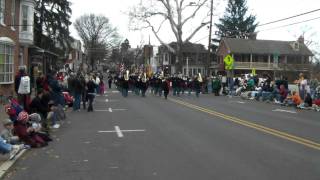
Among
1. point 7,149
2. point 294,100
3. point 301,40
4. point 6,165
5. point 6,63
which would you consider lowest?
point 6,165

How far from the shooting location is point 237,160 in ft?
34.0

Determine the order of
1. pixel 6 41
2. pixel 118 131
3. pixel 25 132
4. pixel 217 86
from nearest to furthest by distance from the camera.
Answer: pixel 25 132 < pixel 118 131 < pixel 6 41 < pixel 217 86

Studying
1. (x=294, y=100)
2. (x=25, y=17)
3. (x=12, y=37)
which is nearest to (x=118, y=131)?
(x=294, y=100)

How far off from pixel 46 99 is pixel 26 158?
465 cm

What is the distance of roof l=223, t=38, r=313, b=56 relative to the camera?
275 ft

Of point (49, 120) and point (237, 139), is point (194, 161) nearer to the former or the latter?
point (237, 139)

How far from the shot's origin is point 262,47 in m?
86.0

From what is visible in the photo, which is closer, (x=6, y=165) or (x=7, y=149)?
(x=6, y=165)

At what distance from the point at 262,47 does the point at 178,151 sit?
76586 millimetres

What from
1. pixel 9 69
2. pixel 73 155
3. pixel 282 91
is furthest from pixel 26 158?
pixel 282 91

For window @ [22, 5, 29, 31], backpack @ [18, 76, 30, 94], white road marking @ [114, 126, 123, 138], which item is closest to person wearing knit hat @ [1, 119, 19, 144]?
white road marking @ [114, 126, 123, 138]

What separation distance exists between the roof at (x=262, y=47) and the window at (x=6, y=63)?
56094 millimetres

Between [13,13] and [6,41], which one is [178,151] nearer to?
[6,41]

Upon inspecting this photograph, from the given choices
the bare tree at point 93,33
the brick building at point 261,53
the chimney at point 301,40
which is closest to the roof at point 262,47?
the brick building at point 261,53
